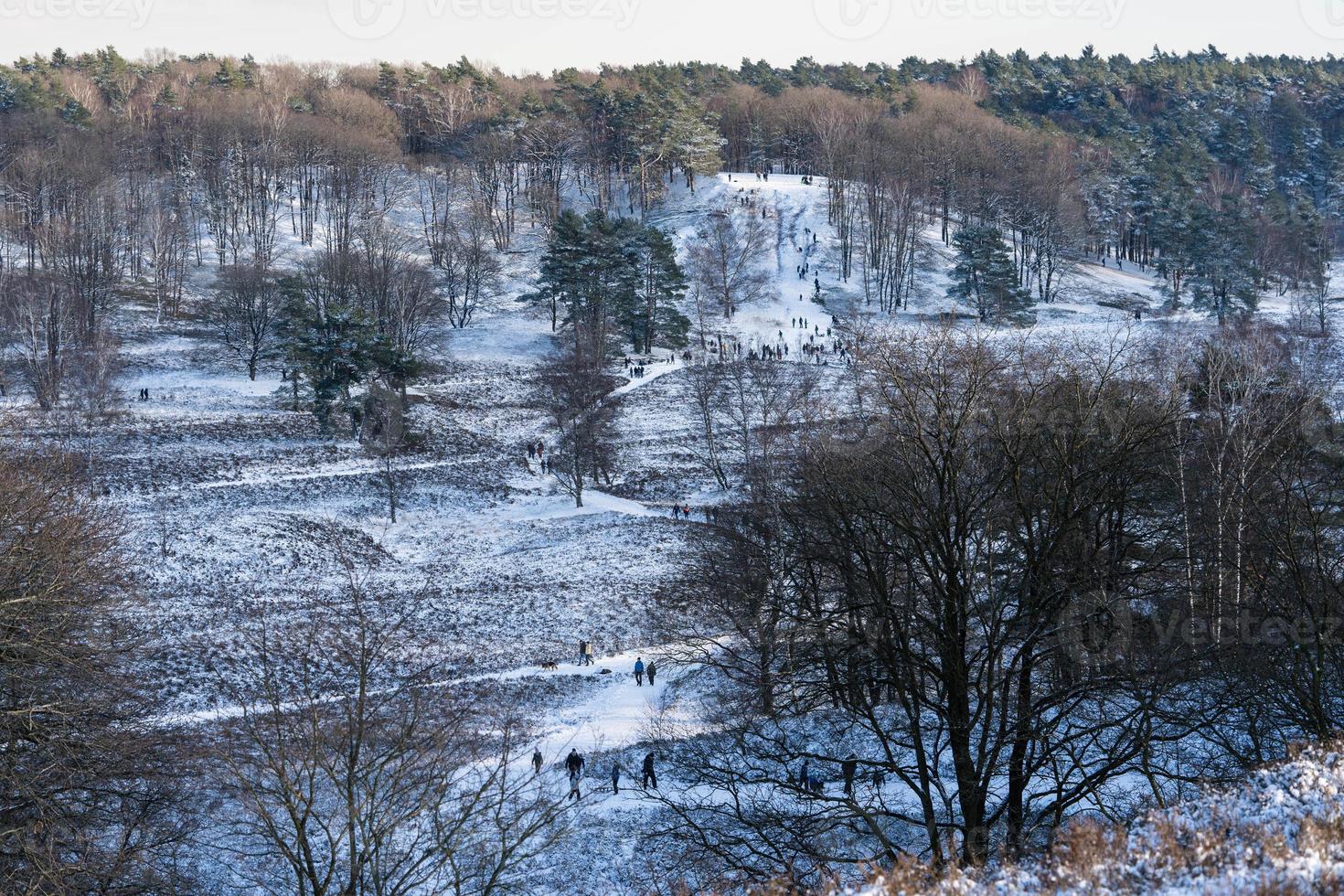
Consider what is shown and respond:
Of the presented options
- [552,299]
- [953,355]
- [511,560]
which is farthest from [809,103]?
[953,355]

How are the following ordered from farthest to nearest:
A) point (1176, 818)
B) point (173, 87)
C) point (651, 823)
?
point (173, 87) → point (651, 823) → point (1176, 818)

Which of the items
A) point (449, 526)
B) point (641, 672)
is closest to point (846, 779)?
point (641, 672)

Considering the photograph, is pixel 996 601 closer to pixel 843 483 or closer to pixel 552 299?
pixel 843 483

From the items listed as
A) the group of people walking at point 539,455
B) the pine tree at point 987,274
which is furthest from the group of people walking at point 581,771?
the pine tree at point 987,274

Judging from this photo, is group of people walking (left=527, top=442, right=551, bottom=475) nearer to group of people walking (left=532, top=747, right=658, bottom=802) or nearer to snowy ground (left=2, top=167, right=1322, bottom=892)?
snowy ground (left=2, top=167, right=1322, bottom=892)

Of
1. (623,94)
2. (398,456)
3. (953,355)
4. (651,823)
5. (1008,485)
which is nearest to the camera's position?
(1008,485)

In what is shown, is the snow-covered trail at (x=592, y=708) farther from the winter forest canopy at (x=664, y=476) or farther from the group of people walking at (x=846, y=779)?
the group of people walking at (x=846, y=779)

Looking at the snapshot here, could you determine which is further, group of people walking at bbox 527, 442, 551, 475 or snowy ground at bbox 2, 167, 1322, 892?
group of people walking at bbox 527, 442, 551, 475

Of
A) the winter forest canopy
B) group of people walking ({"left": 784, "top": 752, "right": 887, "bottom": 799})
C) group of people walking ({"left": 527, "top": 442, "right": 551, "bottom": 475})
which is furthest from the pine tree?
group of people walking ({"left": 784, "top": 752, "right": 887, "bottom": 799})
